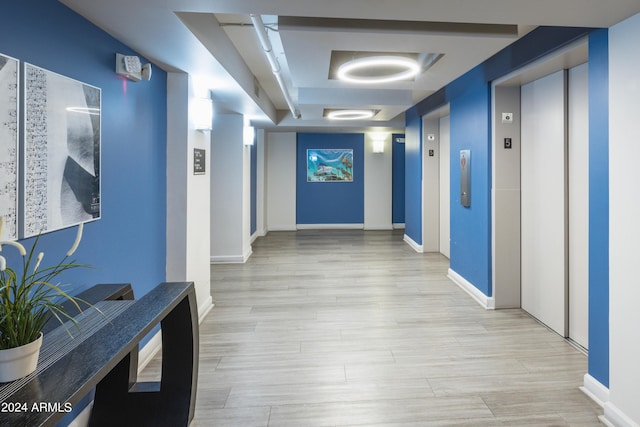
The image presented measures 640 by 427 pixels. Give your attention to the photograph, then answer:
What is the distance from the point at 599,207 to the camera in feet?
7.92

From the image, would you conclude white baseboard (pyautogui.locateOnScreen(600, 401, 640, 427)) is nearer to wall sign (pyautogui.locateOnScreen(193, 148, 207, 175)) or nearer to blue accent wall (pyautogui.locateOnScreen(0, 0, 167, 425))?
blue accent wall (pyautogui.locateOnScreen(0, 0, 167, 425))

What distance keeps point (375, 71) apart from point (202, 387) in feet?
10.3

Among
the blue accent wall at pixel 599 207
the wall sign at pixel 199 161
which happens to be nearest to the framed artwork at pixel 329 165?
the wall sign at pixel 199 161

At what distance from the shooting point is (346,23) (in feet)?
8.73

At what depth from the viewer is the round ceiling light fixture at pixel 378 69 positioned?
11.2 feet

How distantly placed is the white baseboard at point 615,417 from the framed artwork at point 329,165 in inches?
313

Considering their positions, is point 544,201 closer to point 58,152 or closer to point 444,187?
point 444,187

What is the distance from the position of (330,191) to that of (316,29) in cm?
739

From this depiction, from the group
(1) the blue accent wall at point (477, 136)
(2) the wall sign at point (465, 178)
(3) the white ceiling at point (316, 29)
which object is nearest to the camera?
(3) the white ceiling at point (316, 29)

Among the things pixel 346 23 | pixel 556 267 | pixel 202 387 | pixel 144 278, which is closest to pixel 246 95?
pixel 346 23

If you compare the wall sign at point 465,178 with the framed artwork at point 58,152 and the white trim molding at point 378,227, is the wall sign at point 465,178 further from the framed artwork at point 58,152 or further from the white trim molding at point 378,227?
the white trim molding at point 378,227

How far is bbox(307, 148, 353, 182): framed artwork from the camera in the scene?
9.86 metres

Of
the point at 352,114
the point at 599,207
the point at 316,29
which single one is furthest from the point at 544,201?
the point at 352,114

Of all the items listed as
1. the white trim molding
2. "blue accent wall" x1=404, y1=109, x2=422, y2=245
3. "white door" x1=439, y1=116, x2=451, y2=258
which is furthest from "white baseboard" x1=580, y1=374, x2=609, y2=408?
the white trim molding
